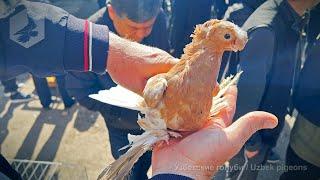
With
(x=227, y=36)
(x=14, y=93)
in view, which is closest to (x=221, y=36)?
(x=227, y=36)

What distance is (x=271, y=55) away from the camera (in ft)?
7.62

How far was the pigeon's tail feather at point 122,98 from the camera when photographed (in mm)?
1658

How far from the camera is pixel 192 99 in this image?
4.97 feet

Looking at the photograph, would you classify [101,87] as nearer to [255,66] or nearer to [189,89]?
[255,66]

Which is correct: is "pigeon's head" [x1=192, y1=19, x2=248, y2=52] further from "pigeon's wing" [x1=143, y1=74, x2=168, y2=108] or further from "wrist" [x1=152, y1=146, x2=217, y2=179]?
"wrist" [x1=152, y1=146, x2=217, y2=179]

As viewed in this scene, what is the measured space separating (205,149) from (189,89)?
274 millimetres

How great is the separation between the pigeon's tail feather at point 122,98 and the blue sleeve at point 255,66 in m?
0.93

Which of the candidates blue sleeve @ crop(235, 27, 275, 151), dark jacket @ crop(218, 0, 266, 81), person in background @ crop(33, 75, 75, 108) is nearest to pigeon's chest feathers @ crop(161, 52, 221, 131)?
blue sleeve @ crop(235, 27, 275, 151)

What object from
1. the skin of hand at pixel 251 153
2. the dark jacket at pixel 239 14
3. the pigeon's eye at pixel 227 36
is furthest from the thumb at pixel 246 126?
the dark jacket at pixel 239 14

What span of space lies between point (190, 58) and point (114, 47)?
0.51 meters

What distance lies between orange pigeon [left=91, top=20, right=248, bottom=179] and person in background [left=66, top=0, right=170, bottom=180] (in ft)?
3.12

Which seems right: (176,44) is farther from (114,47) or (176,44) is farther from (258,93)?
(114,47)

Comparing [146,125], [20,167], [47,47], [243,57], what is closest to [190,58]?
[146,125]

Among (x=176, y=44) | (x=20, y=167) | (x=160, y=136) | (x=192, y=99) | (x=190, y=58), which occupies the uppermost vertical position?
(x=190, y=58)
